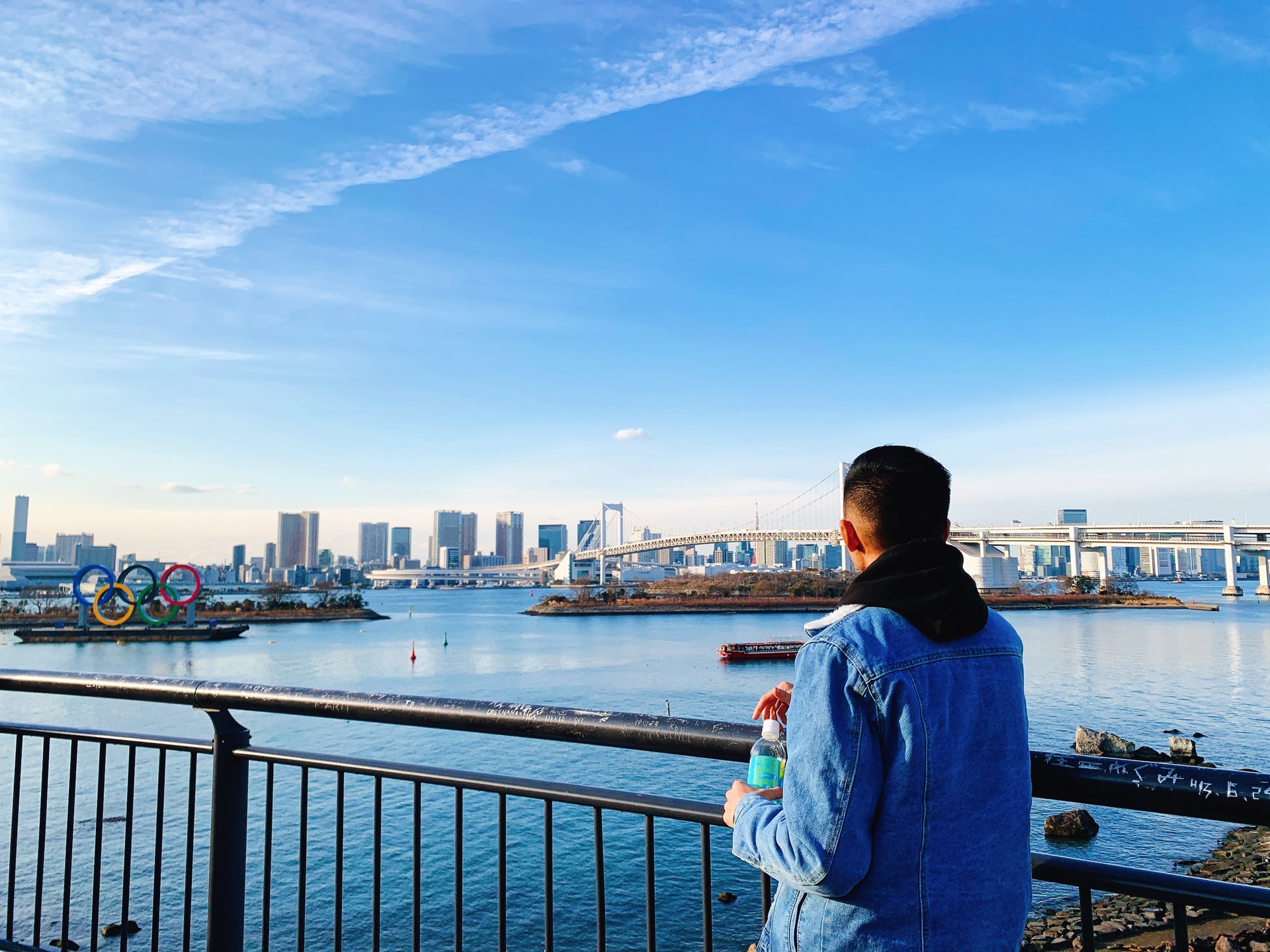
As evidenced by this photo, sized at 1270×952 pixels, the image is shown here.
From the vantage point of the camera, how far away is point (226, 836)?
7.26 ft

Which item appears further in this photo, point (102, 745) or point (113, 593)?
point (113, 593)

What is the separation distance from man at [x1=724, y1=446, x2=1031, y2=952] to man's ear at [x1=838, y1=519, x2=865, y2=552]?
0.39 feet

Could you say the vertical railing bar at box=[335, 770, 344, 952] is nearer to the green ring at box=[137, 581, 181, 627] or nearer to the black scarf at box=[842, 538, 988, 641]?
the black scarf at box=[842, 538, 988, 641]

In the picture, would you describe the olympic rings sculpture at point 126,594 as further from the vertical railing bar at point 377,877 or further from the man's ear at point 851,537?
the man's ear at point 851,537

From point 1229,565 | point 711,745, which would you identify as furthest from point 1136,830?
point 1229,565

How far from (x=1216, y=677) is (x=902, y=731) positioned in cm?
3944

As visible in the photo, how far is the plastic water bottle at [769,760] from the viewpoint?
131 cm

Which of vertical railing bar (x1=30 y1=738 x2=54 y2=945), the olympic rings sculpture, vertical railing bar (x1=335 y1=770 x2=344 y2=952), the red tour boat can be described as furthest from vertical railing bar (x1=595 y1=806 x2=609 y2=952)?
the olympic rings sculpture

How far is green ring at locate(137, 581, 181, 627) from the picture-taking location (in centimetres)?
5809

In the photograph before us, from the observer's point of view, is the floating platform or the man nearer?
the man

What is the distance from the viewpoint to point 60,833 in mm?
16109

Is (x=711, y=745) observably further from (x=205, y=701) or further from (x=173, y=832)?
(x=173, y=832)

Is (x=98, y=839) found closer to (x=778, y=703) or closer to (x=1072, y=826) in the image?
(x=778, y=703)

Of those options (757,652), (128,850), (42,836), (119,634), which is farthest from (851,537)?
(119,634)
